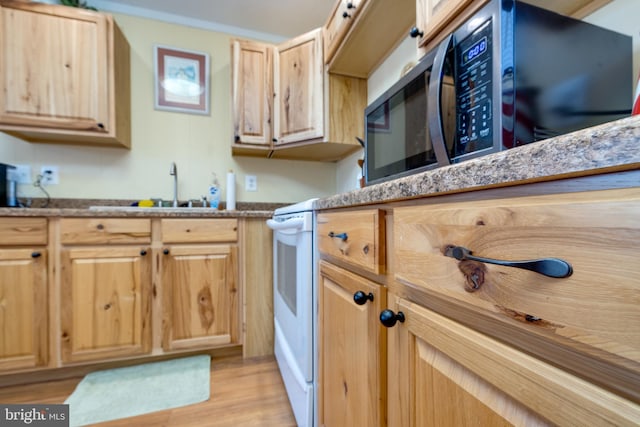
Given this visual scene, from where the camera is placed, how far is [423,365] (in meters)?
0.43

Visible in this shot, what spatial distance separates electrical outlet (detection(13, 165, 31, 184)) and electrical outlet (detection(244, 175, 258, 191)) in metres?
1.34

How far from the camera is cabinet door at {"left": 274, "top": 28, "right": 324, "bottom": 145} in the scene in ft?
5.44

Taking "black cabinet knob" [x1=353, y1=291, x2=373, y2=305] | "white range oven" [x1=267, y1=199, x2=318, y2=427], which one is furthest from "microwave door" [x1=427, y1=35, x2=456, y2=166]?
"white range oven" [x1=267, y1=199, x2=318, y2=427]

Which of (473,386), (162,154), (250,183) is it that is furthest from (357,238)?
(162,154)

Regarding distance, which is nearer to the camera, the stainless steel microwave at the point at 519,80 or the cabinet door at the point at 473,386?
the cabinet door at the point at 473,386

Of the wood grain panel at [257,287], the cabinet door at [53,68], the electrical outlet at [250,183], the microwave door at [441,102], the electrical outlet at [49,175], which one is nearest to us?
the microwave door at [441,102]

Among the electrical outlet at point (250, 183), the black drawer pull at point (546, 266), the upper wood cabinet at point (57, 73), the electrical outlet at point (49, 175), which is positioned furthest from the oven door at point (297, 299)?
the electrical outlet at point (49, 175)

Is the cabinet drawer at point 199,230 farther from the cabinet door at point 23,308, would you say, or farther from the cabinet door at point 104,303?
the cabinet door at point 23,308

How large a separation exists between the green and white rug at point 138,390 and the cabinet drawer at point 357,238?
3.53 ft

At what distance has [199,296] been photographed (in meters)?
1.51

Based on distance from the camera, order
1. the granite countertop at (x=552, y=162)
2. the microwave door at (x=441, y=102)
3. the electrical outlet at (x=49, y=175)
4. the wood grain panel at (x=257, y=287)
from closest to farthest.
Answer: the granite countertop at (x=552, y=162) → the microwave door at (x=441, y=102) → the wood grain panel at (x=257, y=287) → the electrical outlet at (x=49, y=175)

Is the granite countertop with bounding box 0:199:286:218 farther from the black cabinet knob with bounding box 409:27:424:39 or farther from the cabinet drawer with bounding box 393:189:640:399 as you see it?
the cabinet drawer with bounding box 393:189:640:399

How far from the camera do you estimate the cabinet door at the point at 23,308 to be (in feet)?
4.17

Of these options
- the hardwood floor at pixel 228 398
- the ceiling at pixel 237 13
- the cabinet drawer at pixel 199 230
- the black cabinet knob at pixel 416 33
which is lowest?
the hardwood floor at pixel 228 398
